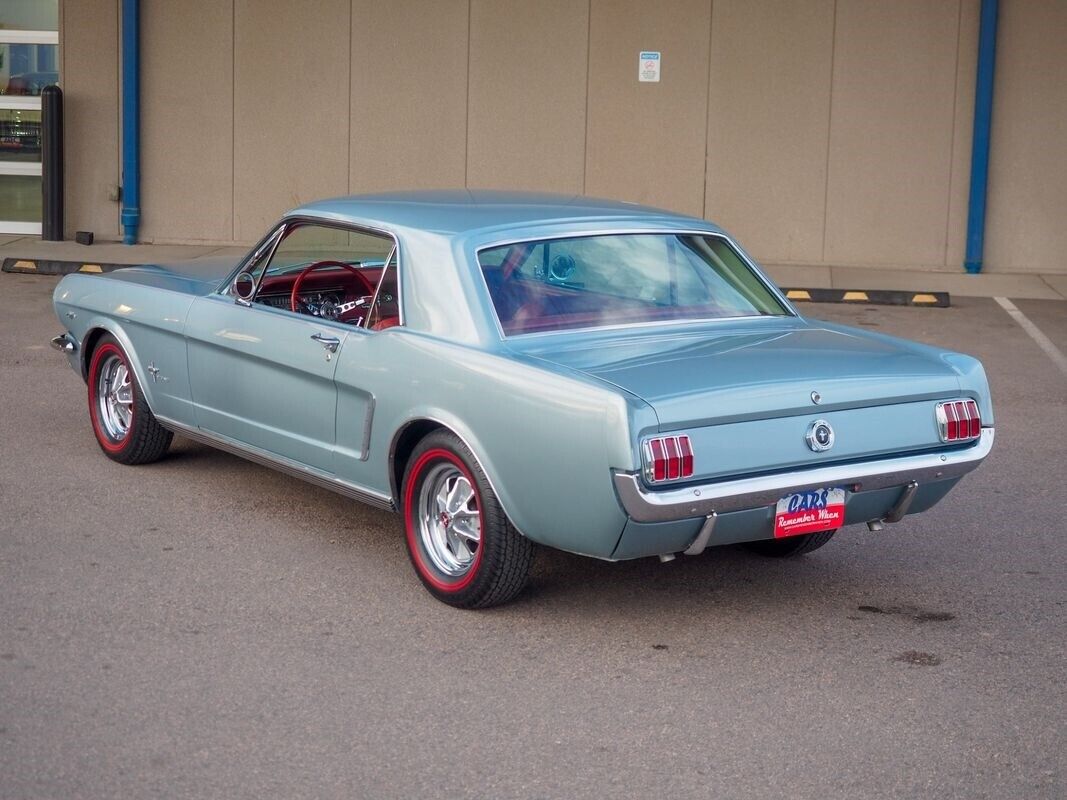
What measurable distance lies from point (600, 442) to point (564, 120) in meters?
12.0

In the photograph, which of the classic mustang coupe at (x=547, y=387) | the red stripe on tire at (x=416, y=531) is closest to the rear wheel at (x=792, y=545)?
the classic mustang coupe at (x=547, y=387)

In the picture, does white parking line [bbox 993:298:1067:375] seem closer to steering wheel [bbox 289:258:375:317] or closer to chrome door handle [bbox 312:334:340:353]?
steering wheel [bbox 289:258:375:317]

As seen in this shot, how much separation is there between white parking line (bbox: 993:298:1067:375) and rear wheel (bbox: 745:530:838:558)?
525cm

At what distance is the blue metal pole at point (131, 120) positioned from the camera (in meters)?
16.0

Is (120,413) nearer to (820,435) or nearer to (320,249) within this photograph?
(320,249)

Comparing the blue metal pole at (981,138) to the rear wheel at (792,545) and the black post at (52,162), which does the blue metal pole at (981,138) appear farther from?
the rear wheel at (792,545)

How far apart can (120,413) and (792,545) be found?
3.26 meters

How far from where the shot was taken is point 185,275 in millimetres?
7203

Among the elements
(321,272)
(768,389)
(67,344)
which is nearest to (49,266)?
(67,344)

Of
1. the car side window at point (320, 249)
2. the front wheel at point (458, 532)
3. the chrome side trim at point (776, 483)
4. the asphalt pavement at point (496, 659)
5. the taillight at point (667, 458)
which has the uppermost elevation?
the car side window at point (320, 249)

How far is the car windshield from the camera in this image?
544 cm

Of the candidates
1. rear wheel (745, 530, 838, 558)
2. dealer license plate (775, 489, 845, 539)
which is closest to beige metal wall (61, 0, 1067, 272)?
rear wheel (745, 530, 838, 558)

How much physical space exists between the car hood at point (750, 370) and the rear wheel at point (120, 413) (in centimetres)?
250

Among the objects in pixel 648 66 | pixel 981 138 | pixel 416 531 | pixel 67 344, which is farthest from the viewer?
pixel 648 66
